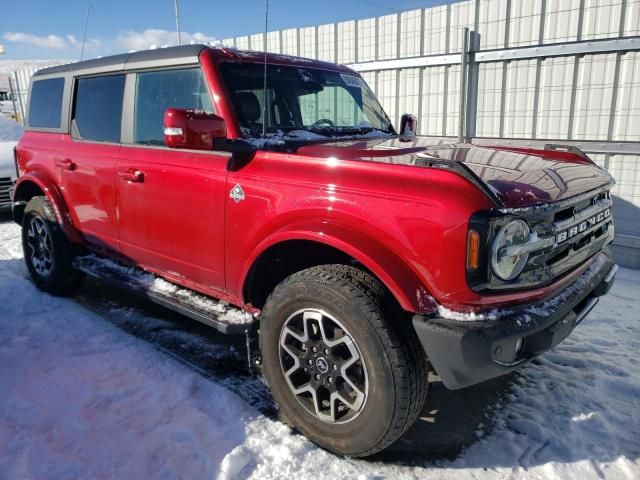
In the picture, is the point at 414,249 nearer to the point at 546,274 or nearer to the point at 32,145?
the point at 546,274

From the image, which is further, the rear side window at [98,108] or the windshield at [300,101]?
the rear side window at [98,108]

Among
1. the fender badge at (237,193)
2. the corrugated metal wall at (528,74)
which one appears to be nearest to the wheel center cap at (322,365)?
the fender badge at (237,193)

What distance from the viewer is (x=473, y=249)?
205cm

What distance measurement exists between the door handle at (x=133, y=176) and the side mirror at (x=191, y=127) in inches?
30.5

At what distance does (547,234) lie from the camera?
224cm

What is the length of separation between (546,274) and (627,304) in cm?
294

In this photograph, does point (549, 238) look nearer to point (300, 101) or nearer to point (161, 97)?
point (300, 101)

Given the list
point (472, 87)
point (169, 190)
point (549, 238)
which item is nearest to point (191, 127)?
point (169, 190)

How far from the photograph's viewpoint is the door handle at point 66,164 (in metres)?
4.18

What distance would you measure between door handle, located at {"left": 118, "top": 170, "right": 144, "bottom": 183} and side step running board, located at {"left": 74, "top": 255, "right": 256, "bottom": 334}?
0.74 m

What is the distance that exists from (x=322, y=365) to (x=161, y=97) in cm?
220

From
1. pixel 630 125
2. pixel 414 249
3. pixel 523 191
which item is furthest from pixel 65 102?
pixel 630 125

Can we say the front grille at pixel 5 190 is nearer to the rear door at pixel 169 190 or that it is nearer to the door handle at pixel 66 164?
the door handle at pixel 66 164

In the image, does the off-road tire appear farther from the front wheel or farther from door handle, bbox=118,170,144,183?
the front wheel
